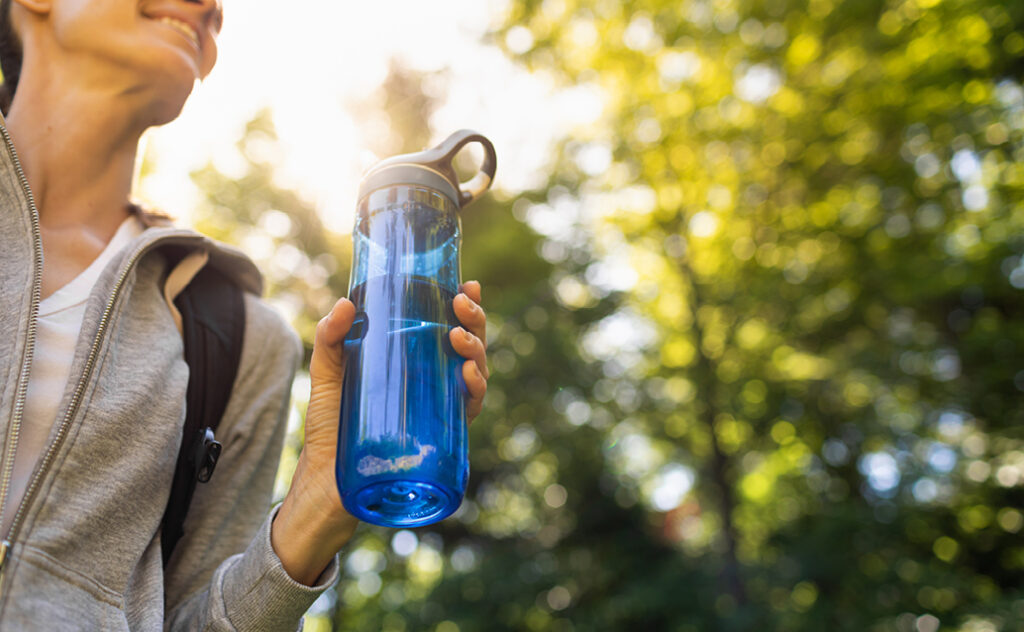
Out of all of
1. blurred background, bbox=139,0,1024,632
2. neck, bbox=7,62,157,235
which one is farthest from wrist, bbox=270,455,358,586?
blurred background, bbox=139,0,1024,632

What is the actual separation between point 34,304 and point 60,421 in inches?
9.4

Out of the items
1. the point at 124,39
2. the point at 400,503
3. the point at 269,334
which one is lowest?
the point at 400,503

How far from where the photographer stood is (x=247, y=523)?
5.51ft

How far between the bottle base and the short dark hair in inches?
61.2

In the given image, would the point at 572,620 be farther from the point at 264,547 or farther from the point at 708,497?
the point at 264,547

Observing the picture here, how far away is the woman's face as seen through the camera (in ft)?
5.38

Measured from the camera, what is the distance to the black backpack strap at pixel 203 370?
145 cm

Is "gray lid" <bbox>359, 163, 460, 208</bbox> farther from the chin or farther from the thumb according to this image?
the chin

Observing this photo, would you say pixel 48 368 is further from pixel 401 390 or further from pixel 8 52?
pixel 8 52

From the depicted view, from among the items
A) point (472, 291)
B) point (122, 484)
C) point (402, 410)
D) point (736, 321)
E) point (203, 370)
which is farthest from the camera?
point (736, 321)

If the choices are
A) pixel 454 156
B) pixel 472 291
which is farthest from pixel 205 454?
pixel 454 156

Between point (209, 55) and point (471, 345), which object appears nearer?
point (471, 345)

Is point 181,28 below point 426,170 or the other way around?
the other way around

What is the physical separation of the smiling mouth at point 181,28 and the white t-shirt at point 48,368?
2.03 feet
